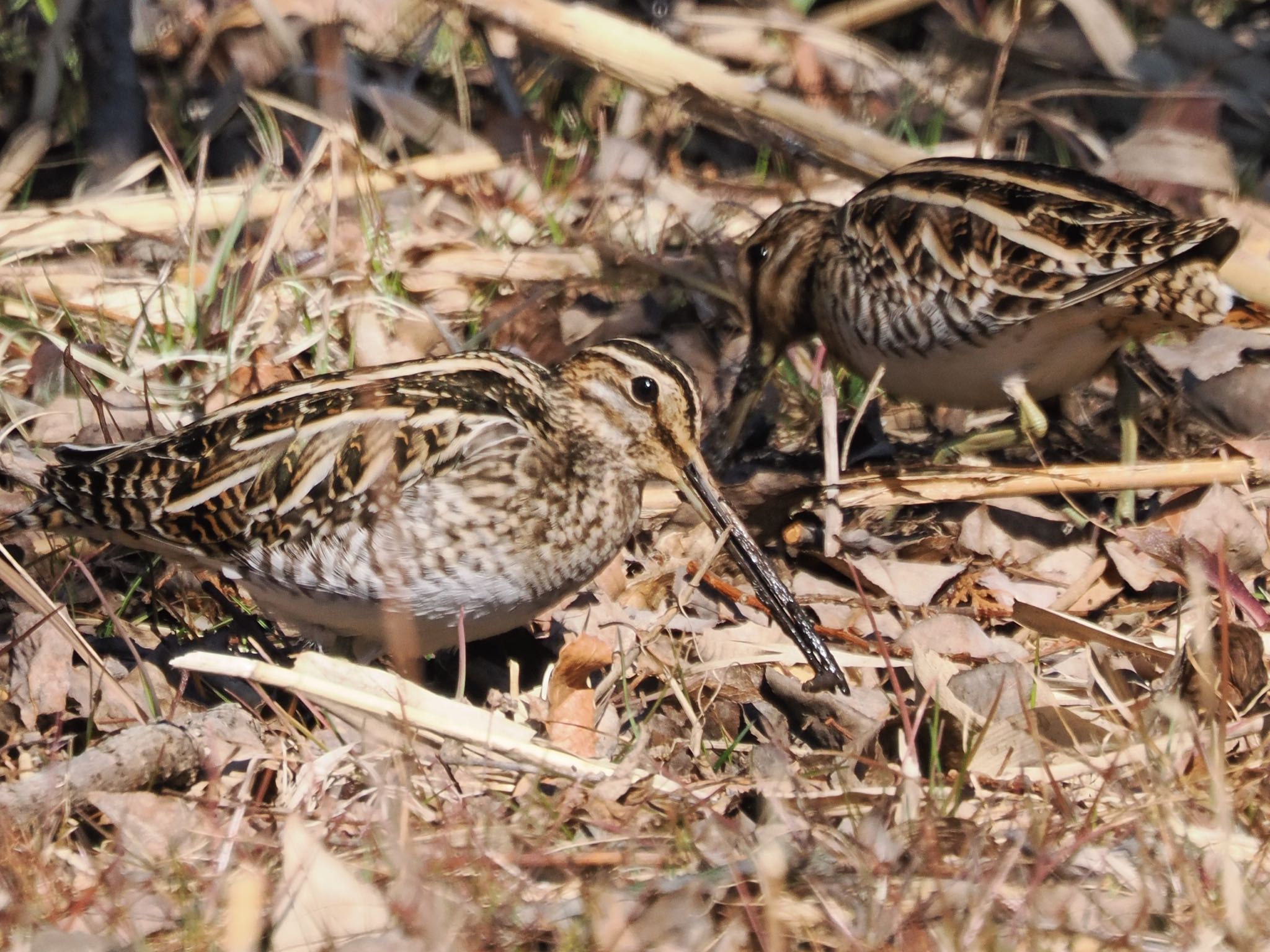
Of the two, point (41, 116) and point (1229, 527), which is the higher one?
point (41, 116)

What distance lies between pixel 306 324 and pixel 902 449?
1793 mm

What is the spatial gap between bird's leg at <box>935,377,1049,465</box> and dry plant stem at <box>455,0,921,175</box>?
89 cm

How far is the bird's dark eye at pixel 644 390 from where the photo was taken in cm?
369

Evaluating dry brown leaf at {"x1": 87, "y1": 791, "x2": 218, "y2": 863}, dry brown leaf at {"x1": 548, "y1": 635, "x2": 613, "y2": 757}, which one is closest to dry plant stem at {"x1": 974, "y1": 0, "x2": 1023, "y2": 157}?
dry brown leaf at {"x1": 548, "y1": 635, "x2": 613, "y2": 757}

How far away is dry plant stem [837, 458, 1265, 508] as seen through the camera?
4.30 m

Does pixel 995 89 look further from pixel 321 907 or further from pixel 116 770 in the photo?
pixel 321 907

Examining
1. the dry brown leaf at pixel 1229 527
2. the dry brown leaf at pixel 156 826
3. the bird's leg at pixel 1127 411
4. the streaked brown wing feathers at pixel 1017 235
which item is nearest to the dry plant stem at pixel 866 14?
the streaked brown wing feathers at pixel 1017 235

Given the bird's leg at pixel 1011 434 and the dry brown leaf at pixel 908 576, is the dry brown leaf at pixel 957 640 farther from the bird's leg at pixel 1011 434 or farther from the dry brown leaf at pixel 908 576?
the bird's leg at pixel 1011 434

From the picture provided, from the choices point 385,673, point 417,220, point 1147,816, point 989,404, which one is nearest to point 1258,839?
point 1147,816

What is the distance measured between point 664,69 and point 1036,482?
1.76 m

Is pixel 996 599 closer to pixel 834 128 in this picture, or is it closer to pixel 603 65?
pixel 834 128

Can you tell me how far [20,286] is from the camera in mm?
4914

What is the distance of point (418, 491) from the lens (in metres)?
3.47

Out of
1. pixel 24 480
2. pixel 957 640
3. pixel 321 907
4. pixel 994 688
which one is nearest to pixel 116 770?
pixel 321 907
